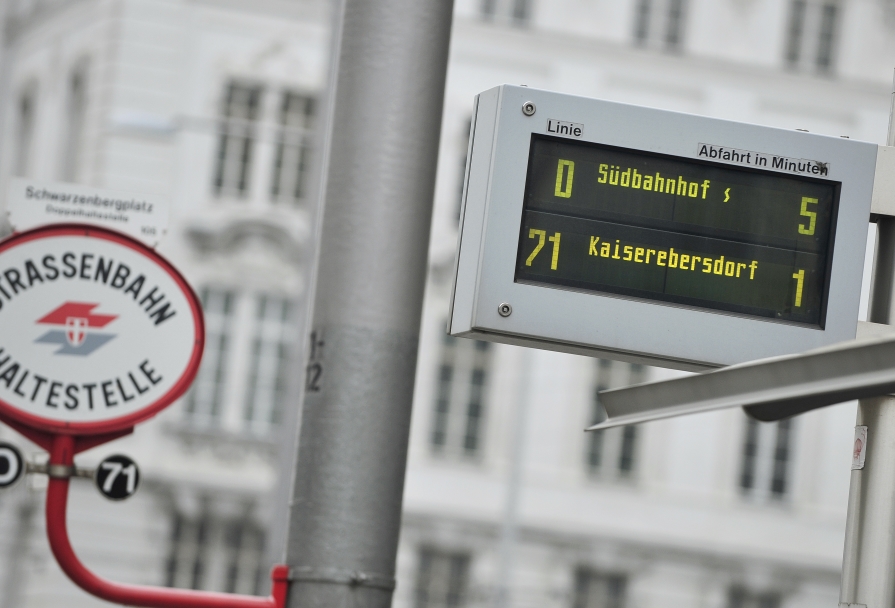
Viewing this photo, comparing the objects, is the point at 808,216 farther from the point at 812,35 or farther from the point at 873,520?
the point at 812,35

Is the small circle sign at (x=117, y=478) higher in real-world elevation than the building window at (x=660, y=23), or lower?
lower

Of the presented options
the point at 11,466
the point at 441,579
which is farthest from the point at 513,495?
the point at 11,466

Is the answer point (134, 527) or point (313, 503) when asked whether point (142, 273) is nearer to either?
point (313, 503)

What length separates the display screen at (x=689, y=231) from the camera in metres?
4.33

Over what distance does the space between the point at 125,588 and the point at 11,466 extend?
1.46ft

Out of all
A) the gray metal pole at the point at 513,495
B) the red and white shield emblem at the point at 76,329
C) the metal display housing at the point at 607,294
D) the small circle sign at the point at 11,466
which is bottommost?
the gray metal pole at the point at 513,495

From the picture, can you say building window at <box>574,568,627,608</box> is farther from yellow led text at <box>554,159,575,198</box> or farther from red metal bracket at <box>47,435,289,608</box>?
red metal bracket at <box>47,435,289,608</box>

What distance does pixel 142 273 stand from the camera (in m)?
4.41

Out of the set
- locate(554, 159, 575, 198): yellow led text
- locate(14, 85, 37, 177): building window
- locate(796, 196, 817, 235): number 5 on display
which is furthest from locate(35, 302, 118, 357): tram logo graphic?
locate(14, 85, 37, 177): building window

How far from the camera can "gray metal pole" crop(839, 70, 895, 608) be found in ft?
13.1

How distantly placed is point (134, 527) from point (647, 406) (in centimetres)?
2623

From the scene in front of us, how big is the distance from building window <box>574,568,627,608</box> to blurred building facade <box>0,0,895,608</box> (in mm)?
40

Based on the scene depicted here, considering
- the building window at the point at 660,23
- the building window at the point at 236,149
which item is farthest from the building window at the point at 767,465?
the building window at the point at 236,149

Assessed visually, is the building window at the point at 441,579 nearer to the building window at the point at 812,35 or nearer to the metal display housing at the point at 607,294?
the building window at the point at 812,35
